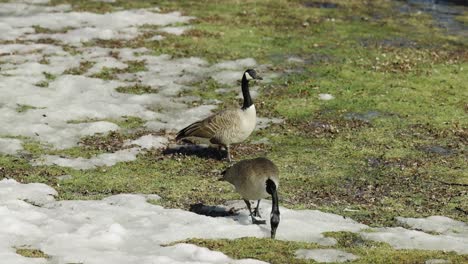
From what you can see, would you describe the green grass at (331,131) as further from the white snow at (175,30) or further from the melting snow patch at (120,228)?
the melting snow patch at (120,228)

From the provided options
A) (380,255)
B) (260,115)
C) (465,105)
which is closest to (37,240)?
(380,255)

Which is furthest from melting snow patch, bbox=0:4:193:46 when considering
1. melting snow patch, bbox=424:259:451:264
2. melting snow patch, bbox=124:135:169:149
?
melting snow patch, bbox=424:259:451:264

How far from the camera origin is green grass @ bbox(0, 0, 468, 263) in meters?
18.9

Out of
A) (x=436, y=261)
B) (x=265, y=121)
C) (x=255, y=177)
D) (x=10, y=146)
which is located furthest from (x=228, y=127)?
(x=436, y=261)

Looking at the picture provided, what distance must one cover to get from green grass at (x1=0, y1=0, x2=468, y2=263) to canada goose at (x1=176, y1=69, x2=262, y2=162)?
79 centimetres

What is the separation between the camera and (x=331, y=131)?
81.1 feet

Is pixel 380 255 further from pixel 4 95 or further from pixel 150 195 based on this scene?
pixel 4 95

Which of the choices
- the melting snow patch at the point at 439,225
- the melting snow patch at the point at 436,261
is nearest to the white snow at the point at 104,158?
the melting snow patch at the point at 439,225

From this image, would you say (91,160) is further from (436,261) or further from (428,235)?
(436,261)

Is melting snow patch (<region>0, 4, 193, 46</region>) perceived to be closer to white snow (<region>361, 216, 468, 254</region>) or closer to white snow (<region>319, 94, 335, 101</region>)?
white snow (<region>319, 94, 335, 101</region>)

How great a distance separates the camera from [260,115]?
2667 cm

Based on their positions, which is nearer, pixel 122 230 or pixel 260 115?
pixel 122 230

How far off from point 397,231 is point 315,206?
8.93ft

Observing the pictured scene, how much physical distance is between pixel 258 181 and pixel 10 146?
10114 mm
